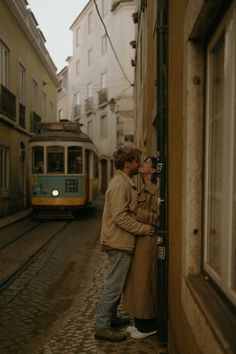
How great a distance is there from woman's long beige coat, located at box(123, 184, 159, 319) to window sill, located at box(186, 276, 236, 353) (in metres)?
1.30

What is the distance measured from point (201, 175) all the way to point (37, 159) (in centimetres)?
1313

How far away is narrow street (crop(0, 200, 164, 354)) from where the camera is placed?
427 centimetres

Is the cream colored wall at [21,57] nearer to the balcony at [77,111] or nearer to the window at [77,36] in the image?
the balcony at [77,111]

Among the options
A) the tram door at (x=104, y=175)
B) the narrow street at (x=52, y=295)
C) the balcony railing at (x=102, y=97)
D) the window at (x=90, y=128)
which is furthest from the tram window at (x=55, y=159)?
the window at (x=90, y=128)

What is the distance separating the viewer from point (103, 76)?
36.5 meters

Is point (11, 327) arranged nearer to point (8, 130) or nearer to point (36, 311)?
point (36, 311)

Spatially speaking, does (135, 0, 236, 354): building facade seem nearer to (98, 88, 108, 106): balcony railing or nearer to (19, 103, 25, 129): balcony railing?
(19, 103, 25, 129): balcony railing

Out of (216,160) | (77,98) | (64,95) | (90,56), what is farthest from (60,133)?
(64,95)

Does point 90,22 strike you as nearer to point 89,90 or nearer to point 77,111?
point 89,90

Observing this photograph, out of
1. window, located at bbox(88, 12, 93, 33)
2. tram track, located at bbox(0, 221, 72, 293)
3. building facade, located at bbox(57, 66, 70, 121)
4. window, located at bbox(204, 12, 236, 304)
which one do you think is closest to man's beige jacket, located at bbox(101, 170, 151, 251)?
window, located at bbox(204, 12, 236, 304)

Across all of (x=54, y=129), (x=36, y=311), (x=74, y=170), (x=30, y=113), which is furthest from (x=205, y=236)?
(x=30, y=113)

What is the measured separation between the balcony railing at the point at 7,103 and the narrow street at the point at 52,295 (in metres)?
6.44

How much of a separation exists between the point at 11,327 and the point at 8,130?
13770 millimetres

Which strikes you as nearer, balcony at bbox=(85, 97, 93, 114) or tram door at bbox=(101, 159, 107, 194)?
tram door at bbox=(101, 159, 107, 194)
